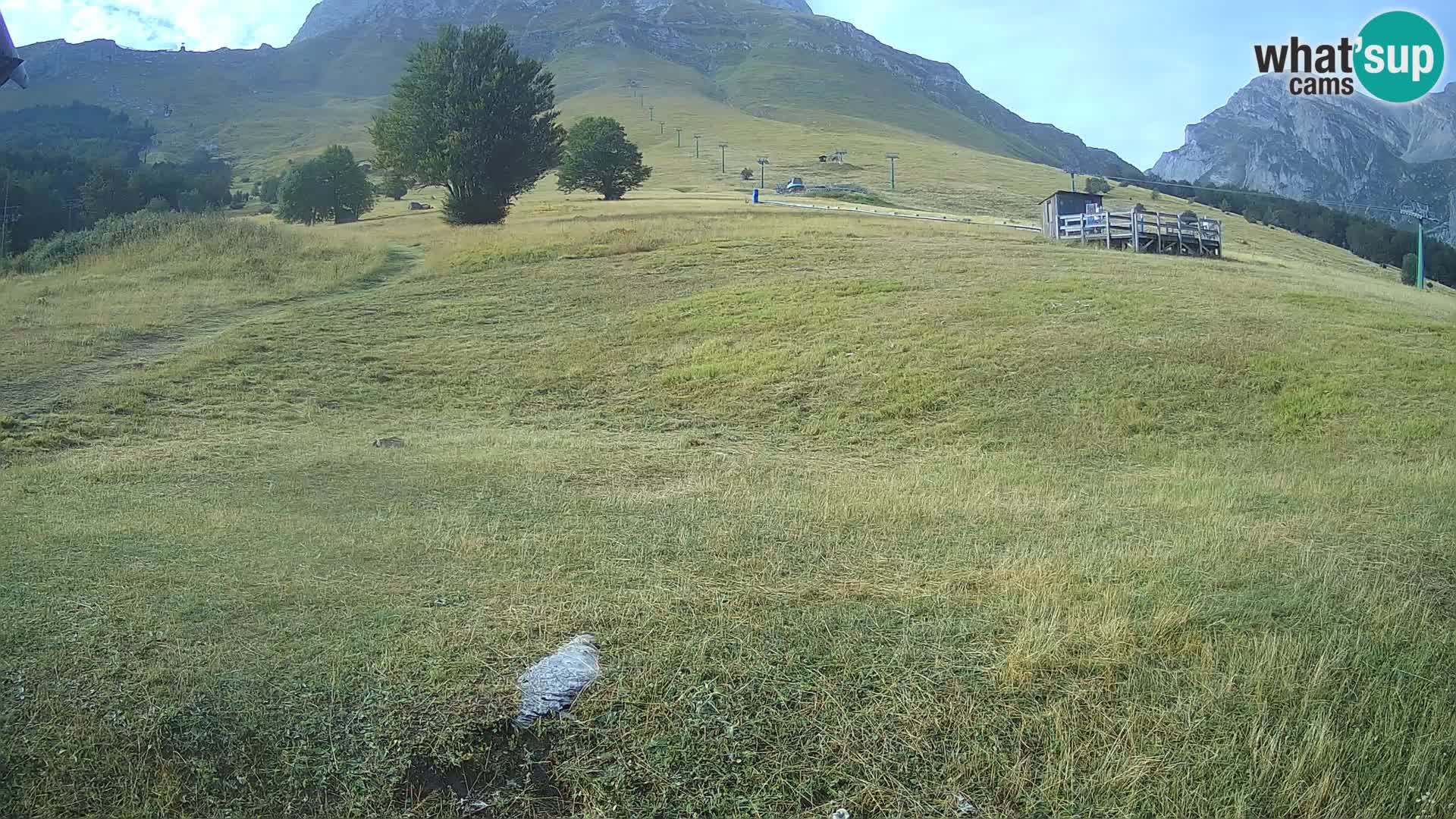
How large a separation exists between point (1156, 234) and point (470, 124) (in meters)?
32.6

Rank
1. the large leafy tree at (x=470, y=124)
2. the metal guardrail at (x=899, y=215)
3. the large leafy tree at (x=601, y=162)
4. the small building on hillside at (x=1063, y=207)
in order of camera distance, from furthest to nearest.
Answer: the large leafy tree at (x=601, y=162) < the metal guardrail at (x=899, y=215) < the large leafy tree at (x=470, y=124) < the small building on hillside at (x=1063, y=207)

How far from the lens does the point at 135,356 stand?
59.3 feet

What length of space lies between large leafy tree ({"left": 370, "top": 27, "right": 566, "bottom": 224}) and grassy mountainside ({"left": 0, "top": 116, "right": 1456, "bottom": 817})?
3024cm

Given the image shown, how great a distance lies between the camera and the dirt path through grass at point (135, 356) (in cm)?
1436

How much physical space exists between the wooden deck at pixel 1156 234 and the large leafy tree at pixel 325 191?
163 ft

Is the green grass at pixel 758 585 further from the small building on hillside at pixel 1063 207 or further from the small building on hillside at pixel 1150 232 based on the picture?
the small building on hillside at pixel 1063 207

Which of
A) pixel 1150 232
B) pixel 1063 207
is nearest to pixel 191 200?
pixel 1063 207

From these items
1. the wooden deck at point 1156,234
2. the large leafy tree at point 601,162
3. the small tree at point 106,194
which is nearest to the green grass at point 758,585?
the wooden deck at point 1156,234

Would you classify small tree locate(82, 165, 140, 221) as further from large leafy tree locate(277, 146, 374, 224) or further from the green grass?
the green grass

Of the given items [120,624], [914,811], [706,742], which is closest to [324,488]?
[120,624]

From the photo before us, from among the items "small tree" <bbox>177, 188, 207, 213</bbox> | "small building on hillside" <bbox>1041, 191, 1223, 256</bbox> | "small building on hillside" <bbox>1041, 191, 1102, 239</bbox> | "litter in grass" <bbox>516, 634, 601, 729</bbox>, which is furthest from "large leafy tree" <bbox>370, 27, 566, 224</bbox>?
"litter in grass" <bbox>516, 634, 601, 729</bbox>

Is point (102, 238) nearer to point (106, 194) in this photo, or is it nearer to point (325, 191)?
point (325, 191)

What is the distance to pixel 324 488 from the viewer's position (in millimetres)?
9875

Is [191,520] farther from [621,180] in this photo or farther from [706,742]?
[621,180]
